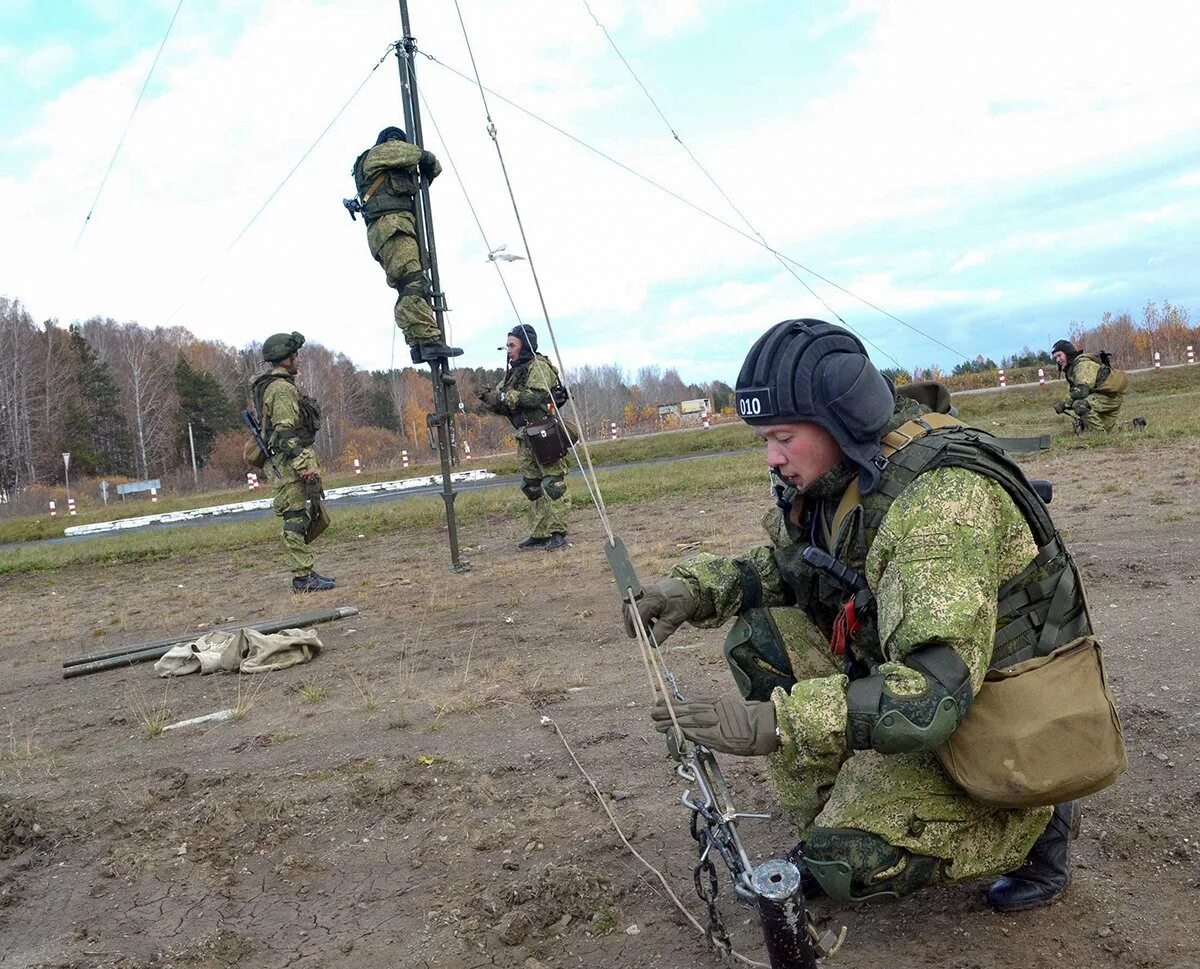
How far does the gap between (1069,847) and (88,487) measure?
192 ft

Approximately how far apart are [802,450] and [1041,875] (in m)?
1.41

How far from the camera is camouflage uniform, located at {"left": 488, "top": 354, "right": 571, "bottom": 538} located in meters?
10.8

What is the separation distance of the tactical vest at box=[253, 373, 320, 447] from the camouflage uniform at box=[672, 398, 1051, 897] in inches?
315

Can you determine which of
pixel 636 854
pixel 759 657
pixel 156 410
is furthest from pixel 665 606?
pixel 156 410

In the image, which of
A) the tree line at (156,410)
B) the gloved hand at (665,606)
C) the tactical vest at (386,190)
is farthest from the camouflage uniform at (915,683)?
the tree line at (156,410)

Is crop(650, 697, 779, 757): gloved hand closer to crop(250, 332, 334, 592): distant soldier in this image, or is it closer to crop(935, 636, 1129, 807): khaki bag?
crop(935, 636, 1129, 807): khaki bag

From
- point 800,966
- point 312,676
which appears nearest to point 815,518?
point 800,966

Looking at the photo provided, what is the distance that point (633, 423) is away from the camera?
55.8 metres

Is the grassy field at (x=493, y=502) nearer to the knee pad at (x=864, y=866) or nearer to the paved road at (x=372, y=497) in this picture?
the paved road at (x=372, y=497)

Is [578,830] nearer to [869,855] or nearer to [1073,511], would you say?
[869,855]

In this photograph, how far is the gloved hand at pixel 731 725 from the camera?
251 centimetres

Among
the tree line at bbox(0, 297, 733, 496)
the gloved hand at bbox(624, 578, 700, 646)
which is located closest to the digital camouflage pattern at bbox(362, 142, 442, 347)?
the gloved hand at bbox(624, 578, 700, 646)

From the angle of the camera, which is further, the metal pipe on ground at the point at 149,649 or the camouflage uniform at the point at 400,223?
the camouflage uniform at the point at 400,223

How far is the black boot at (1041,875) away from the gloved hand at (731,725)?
0.95 m
